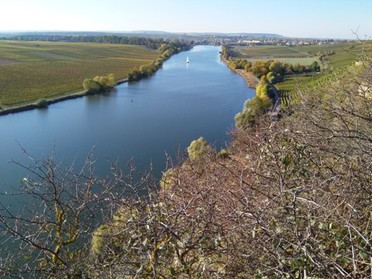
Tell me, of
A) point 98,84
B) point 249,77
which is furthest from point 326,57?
point 249,77

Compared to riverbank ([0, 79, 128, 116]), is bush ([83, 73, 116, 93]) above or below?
above

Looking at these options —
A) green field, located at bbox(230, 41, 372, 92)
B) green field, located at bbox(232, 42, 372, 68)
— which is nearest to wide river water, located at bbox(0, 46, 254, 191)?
green field, located at bbox(230, 41, 372, 92)

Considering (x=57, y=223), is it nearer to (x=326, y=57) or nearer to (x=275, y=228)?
(x=275, y=228)

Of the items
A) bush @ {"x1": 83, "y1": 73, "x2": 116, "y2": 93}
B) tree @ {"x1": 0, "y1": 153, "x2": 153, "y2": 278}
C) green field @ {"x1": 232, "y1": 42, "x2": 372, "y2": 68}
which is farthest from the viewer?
bush @ {"x1": 83, "y1": 73, "x2": 116, "y2": 93}

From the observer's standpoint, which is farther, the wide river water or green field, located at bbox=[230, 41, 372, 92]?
the wide river water

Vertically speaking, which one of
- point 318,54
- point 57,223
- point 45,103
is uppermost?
point 318,54

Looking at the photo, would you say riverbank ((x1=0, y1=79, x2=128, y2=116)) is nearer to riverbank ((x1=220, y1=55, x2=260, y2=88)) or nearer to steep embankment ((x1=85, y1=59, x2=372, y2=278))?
riverbank ((x1=220, y1=55, x2=260, y2=88))

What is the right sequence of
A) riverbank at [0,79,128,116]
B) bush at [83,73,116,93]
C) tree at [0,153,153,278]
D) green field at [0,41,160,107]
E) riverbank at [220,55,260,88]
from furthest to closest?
riverbank at [220,55,260,88], bush at [83,73,116,93], green field at [0,41,160,107], riverbank at [0,79,128,116], tree at [0,153,153,278]

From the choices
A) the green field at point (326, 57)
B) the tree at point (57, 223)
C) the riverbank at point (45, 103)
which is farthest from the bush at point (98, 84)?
the tree at point (57, 223)
